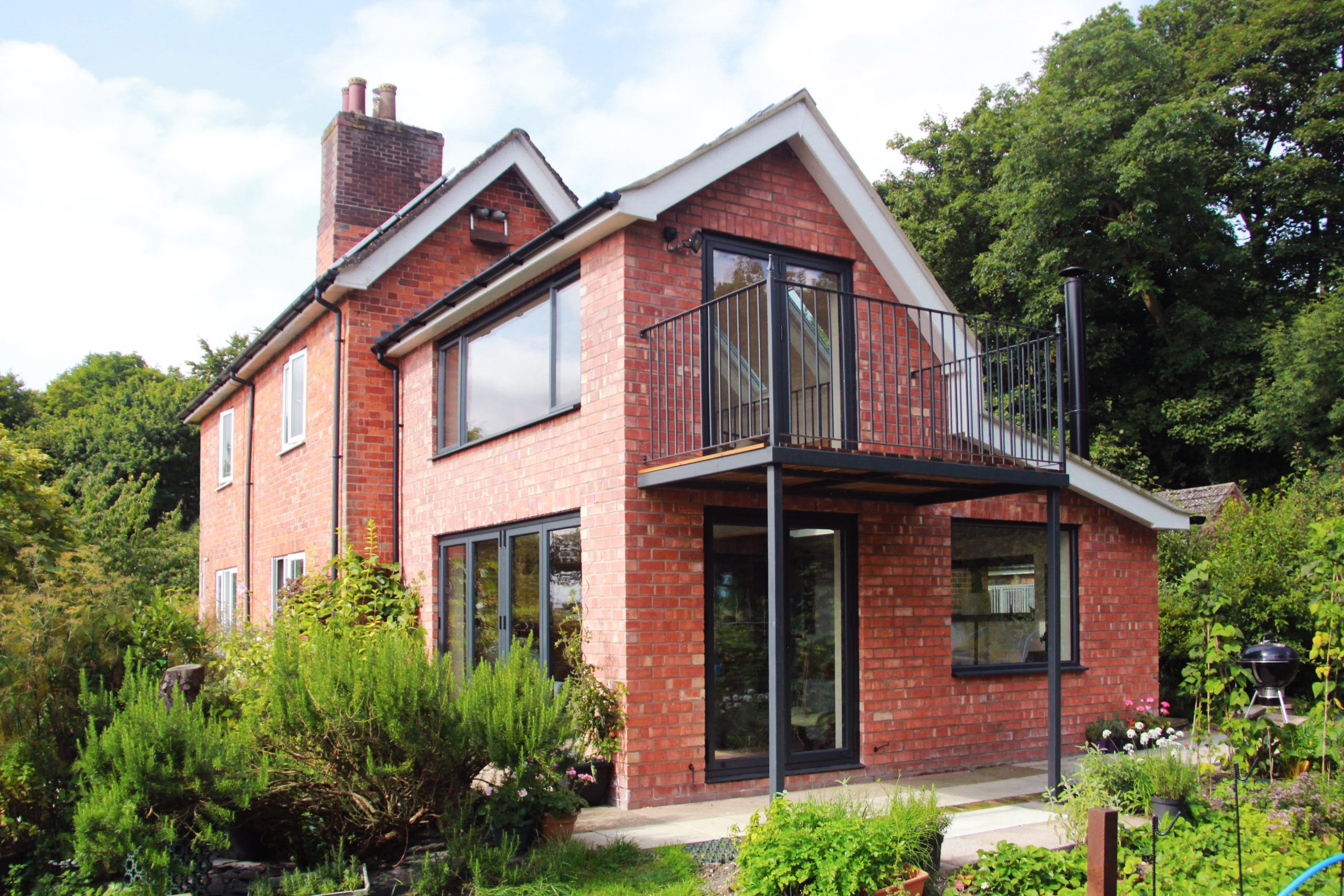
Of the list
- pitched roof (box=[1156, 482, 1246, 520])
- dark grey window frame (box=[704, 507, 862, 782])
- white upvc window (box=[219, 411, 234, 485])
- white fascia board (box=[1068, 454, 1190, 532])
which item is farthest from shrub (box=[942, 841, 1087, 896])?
white upvc window (box=[219, 411, 234, 485])

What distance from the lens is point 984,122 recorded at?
29.8 meters

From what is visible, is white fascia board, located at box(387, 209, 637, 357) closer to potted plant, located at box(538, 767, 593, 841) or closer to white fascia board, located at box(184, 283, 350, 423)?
white fascia board, located at box(184, 283, 350, 423)

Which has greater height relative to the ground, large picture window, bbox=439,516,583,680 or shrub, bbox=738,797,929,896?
large picture window, bbox=439,516,583,680

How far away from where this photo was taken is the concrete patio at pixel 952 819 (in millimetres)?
6715

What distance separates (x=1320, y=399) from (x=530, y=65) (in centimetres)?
2097

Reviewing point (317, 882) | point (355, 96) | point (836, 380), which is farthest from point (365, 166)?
point (317, 882)

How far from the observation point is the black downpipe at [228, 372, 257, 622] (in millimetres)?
16406

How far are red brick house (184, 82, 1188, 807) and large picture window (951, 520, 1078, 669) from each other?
0.03 m

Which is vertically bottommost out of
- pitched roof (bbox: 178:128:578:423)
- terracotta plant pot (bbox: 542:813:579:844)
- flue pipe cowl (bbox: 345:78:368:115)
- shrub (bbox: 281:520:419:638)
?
terracotta plant pot (bbox: 542:813:579:844)

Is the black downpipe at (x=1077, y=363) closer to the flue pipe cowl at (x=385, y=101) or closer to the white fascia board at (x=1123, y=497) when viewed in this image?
the white fascia board at (x=1123, y=497)

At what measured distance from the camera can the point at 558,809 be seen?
6.47 meters

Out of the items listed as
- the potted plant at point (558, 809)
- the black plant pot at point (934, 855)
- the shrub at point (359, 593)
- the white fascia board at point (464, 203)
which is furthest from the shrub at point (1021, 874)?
the white fascia board at point (464, 203)

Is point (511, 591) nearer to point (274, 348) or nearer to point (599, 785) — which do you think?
point (599, 785)

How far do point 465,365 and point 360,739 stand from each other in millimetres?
5788
